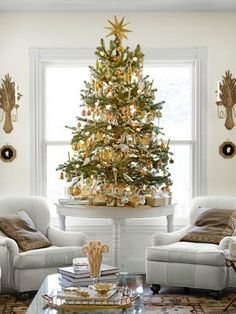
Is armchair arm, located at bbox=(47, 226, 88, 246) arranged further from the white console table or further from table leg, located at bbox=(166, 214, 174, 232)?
table leg, located at bbox=(166, 214, 174, 232)

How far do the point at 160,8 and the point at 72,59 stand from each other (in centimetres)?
111

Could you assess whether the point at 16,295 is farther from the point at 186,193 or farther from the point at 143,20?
the point at 143,20

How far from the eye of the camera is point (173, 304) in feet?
18.8

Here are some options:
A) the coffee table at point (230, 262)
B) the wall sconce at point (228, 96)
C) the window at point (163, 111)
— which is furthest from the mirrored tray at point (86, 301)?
the wall sconce at point (228, 96)

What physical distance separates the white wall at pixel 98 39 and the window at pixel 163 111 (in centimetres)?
11

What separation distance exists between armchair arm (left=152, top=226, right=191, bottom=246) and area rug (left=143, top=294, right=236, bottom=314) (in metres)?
0.52

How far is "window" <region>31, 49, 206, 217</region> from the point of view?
7.14 meters

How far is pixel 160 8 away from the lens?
276 inches

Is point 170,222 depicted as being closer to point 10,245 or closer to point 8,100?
point 10,245

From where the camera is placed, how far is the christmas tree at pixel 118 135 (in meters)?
6.31

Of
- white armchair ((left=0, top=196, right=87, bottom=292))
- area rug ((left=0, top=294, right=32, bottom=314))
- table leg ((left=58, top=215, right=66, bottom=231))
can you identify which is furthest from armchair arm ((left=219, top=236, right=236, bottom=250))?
area rug ((left=0, top=294, right=32, bottom=314))

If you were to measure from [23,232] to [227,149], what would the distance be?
2.45 metres

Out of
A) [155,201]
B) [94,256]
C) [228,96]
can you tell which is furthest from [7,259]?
[228,96]

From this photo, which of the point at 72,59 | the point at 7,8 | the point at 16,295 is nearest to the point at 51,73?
the point at 72,59
